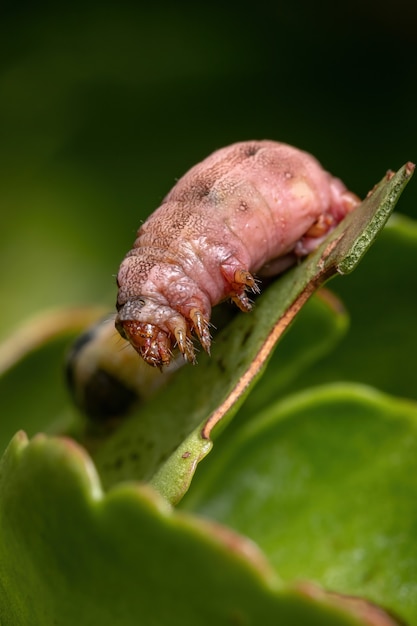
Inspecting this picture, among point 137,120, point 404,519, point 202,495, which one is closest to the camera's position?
point 404,519

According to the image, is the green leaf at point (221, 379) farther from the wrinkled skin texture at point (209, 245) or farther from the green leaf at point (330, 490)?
the green leaf at point (330, 490)

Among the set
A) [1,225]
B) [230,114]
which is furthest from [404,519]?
[1,225]

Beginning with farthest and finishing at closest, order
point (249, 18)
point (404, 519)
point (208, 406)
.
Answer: point (249, 18) < point (404, 519) < point (208, 406)

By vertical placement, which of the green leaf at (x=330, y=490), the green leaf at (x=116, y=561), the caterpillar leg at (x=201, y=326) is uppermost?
the green leaf at (x=116, y=561)

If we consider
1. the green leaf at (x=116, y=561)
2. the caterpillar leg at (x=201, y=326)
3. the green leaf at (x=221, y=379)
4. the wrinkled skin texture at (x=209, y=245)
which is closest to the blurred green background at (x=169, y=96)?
the wrinkled skin texture at (x=209, y=245)

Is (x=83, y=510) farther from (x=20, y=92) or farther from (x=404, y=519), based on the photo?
(x=20, y=92)

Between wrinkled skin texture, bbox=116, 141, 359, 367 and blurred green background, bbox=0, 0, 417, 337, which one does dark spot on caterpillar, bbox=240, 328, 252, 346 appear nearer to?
wrinkled skin texture, bbox=116, 141, 359, 367

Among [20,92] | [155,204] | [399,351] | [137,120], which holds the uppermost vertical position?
[20,92]
